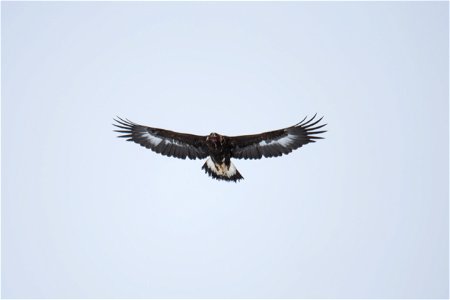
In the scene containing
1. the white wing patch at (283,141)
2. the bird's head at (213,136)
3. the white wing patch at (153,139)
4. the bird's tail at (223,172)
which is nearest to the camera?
the bird's head at (213,136)

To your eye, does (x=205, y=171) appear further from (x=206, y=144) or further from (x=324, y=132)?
(x=324, y=132)

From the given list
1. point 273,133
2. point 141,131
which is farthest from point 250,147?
point 141,131

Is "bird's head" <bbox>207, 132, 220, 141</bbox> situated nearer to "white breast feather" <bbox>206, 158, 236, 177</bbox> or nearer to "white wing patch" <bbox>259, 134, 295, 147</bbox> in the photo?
"white breast feather" <bbox>206, 158, 236, 177</bbox>

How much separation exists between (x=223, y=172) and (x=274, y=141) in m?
1.53

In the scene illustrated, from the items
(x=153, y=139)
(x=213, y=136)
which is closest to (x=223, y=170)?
(x=213, y=136)

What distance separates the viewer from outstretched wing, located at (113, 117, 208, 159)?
2173 cm

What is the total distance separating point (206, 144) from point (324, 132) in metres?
3.02

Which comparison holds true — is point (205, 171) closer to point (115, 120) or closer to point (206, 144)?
point (206, 144)

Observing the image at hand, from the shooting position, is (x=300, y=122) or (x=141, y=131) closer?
(x=300, y=122)

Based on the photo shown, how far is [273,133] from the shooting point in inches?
837

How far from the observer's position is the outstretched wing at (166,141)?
21734mm

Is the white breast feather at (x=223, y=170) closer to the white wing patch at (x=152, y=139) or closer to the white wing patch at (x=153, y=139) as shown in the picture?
the white wing patch at (x=153, y=139)

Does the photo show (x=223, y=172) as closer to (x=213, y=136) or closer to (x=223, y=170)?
(x=223, y=170)

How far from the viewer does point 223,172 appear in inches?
846
